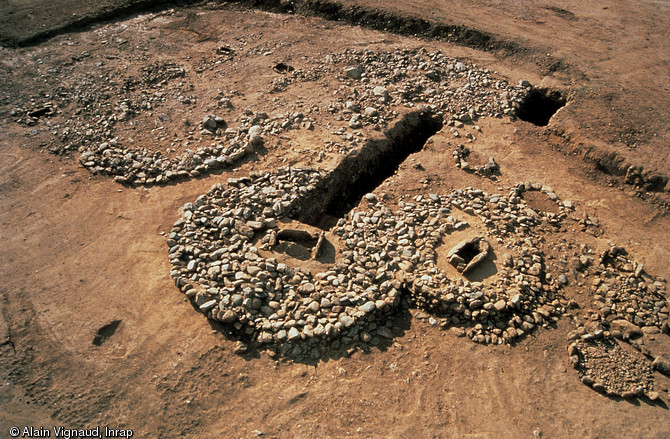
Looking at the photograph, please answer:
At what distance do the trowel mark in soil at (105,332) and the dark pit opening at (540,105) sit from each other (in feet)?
23.0

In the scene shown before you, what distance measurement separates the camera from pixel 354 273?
508cm

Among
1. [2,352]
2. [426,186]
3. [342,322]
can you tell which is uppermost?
[426,186]

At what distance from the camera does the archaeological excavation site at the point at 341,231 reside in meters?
4.27

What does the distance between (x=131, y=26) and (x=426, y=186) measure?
7.98 m

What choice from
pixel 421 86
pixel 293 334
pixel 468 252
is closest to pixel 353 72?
pixel 421 86

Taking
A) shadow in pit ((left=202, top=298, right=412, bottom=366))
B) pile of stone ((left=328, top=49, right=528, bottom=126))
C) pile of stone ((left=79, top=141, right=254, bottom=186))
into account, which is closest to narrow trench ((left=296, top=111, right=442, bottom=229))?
pile of stone ((left=328, top=49, right=528, bottom=126))

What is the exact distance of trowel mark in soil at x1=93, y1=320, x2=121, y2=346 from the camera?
15.5 feet

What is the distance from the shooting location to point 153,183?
645 centimetres

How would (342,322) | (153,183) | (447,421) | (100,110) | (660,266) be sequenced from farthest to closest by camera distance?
(100,110)
(153,183)
(660,266)
(342,322)
(447,421)

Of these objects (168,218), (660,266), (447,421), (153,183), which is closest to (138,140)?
(153,183)

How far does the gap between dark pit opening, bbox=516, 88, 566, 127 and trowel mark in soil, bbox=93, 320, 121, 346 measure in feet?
23.0

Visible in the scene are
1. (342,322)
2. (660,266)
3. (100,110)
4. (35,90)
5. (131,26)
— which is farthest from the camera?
(131,26)

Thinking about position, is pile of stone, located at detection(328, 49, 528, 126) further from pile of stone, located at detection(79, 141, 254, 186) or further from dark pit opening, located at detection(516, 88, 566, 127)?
pile of stone, located at detection(79, 141, 254, 186)

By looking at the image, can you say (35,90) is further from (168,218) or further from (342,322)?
(342,322)
